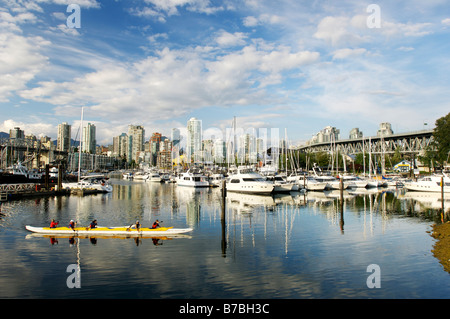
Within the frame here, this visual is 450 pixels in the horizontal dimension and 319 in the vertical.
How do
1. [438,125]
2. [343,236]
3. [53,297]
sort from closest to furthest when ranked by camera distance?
1. [53,297]
2. [343,236]
3. [438,125]

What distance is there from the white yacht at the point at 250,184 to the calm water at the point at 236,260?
26075mm

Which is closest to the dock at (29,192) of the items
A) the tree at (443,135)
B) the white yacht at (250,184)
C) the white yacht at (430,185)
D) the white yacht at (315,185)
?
the white yacht at (250,184)

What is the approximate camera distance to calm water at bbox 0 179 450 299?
16.3 meters

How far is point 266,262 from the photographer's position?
68.8ft

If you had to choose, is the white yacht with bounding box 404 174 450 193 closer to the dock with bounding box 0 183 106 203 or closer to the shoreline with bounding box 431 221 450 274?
the shoreline with bounding box 431 221 450 274

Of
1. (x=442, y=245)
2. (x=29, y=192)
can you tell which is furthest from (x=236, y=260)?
(x=29, y=192)

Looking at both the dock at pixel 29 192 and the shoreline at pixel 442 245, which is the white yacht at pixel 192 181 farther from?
the shoreline at pixel 442 245

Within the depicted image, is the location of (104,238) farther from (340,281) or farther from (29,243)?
(340,281)

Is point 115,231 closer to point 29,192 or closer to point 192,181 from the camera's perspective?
point 29,192

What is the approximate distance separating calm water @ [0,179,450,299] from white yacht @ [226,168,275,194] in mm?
26075

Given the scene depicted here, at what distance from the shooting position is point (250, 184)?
214ft

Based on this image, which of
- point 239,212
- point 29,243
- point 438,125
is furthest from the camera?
point 438,125
